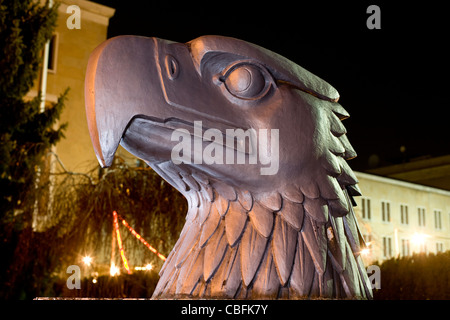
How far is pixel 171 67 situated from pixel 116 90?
0.58 feet

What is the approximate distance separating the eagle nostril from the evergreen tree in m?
7.44

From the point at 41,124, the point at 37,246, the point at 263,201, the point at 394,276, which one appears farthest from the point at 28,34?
the point at 263,201

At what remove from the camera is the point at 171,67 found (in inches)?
Result: 55.6

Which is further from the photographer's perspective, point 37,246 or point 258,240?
point 37,246

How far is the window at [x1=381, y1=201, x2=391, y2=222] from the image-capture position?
14672 millimetres

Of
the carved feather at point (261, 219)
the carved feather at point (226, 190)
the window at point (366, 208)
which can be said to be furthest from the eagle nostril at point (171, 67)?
the window at point (366, 208)

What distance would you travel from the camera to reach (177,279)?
5.07 ft

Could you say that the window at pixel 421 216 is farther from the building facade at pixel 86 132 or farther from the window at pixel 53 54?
the window at pixel 53 54

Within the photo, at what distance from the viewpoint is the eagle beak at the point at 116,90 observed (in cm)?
133

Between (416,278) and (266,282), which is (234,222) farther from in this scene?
(416,278)

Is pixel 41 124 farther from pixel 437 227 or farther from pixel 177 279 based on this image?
pixel 177 279

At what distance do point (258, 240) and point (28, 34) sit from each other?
35.6 feet

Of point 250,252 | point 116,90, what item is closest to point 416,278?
point 250,252

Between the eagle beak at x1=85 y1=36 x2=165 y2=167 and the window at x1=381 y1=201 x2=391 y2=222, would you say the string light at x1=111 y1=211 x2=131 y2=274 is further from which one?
the window at x1=381 y1=201 x2=391 y2=222
